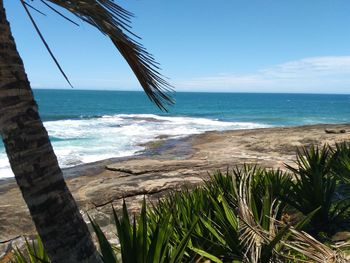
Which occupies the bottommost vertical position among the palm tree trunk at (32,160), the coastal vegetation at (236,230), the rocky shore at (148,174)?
the rocky shore at (148,174)

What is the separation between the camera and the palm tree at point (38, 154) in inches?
87.0

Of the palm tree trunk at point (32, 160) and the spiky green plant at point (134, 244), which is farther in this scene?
the spiky green plant at point (134, 244)

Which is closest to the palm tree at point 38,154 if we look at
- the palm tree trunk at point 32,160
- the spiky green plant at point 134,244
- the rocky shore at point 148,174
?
the palm tree trunk at point 32,160

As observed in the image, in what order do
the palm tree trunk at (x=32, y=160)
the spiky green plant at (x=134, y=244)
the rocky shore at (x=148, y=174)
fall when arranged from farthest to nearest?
the rocky shore at (x=148, y=174), the spiky green plant at (x=134, y=244), the palm tree trunk at (x=32, y=160)

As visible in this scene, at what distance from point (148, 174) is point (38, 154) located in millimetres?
8750

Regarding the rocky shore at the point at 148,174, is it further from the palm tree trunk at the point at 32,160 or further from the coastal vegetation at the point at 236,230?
the palm tree trunk at the point at 32,160

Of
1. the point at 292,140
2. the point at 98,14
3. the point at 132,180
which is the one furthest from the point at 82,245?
the point at 292,140

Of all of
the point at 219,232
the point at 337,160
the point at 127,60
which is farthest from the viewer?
the point at 337,160

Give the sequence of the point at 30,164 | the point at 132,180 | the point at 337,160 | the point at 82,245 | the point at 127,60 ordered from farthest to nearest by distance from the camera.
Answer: the point at 132,180, the point at 337,160, the point at 127,60, the point at 82,245, the point at 30,164

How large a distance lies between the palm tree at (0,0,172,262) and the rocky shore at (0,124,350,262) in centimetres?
261

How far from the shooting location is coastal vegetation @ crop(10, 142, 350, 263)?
2900 millimetres

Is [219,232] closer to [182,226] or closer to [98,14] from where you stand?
[182,226]

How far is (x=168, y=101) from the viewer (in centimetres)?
289

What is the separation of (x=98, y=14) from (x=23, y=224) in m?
6.03
